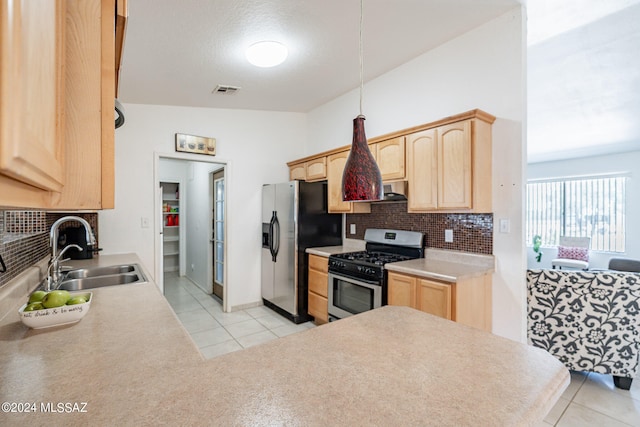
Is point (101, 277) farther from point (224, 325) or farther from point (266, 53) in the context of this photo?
point (266, 53)

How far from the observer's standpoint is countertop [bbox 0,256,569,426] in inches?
27.4

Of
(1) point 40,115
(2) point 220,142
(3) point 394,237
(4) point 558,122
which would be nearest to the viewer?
(1) point 40,115

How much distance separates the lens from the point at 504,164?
2480 millimetres

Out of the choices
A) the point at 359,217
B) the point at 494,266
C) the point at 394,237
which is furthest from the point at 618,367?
the point at 359,217

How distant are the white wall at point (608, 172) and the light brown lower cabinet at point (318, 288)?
565 centimetres

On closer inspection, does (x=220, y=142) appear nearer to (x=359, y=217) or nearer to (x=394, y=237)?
(x=359, y=217)

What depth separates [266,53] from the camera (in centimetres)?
253

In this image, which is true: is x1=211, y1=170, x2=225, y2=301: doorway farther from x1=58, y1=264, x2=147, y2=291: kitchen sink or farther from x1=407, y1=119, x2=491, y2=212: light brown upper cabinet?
x1=407, y1=119, x2=491, y2=212: light brown upper cabinet

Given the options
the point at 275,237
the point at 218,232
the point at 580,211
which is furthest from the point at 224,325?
the point at 580,211

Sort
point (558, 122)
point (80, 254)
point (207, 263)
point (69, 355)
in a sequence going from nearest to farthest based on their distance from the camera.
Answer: point (69, 355) < point (80, 254) < point (558, 122) < point (207, 263)

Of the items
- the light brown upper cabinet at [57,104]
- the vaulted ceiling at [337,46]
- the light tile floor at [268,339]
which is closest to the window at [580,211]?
the vaulted ceiling at [337,46]

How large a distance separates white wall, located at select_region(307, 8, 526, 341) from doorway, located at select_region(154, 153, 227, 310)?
278cm

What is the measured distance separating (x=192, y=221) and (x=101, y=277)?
148 inches

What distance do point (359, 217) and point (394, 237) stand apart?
0.68m
